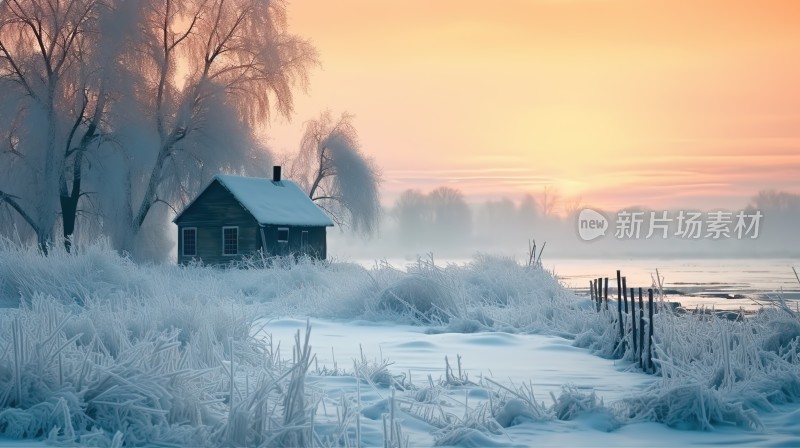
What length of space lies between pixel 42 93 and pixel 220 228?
7.48 metres

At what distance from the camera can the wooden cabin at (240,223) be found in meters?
31.2

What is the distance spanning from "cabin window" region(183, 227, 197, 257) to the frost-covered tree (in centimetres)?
968

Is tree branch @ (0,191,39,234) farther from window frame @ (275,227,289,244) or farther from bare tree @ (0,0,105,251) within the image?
window frame @ (275,227,289,244)

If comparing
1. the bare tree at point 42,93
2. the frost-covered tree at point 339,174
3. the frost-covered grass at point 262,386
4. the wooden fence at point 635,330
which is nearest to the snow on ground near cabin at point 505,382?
the frost-covered grass at point 262,386

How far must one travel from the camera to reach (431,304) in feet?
48.4

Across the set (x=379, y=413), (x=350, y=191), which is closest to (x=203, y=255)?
(x=350, y=191)

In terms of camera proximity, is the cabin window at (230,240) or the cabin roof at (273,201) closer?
the cabin roof at (273,201)

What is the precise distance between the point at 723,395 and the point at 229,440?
3858 mm

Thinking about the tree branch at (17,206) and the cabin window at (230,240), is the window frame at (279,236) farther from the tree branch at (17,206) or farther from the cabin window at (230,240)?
the tree branch at (17,206)

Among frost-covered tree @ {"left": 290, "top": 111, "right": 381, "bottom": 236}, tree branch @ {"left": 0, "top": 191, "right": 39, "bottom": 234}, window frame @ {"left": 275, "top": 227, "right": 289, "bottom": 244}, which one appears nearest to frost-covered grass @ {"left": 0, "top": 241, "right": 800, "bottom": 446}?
window frame @ {"left": 275, "top": 227, "right": 289, "bottom": 244}

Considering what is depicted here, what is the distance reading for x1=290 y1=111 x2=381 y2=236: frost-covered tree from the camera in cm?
4081

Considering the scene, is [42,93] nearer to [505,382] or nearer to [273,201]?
[273,201]

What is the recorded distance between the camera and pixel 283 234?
32438 mm

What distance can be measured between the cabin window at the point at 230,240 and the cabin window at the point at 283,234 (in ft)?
5.00
